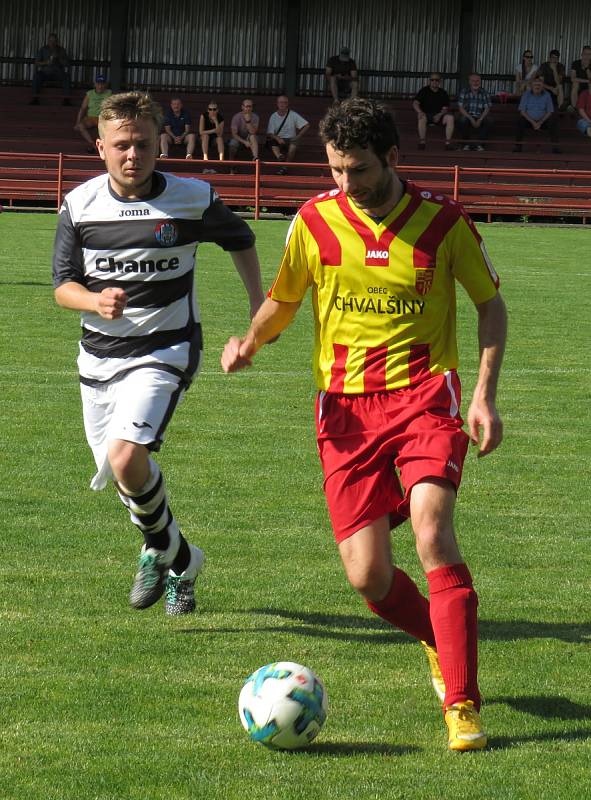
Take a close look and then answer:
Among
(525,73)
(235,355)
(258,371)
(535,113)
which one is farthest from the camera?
(525,73)

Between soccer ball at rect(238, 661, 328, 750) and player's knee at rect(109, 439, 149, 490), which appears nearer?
soccer ball at rect(238, 661, 328, 750)

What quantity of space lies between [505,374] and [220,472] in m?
4.18

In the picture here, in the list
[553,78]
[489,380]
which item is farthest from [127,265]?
[553,78]

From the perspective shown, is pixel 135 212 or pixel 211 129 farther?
pixel 211 129

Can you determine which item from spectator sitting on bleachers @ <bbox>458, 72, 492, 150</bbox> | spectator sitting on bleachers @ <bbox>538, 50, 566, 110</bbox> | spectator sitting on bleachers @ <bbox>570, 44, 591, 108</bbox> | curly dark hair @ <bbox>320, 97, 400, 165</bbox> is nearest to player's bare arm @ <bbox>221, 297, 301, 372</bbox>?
curly dark hair @ <bbox>320, 97, 400, 165</bbox>

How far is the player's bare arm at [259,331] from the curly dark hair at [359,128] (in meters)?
0.68

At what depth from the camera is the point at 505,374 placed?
1154cm

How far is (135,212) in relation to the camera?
5.54 meters

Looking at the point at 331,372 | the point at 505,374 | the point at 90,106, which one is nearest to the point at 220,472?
the point at 331,372

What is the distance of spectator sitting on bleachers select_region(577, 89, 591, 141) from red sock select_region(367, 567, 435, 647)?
29.0 m

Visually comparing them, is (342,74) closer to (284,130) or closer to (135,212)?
(284,130)

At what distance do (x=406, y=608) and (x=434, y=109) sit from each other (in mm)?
28027

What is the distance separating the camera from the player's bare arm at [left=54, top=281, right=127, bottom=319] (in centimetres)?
501

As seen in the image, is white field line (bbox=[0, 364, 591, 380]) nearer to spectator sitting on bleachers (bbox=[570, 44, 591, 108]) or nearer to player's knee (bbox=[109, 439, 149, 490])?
player's knee (bbox=[109, 439, 149, 490])
